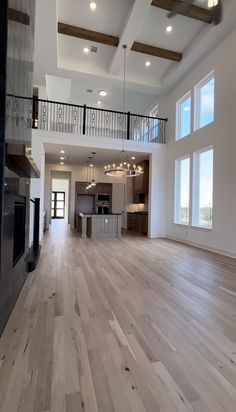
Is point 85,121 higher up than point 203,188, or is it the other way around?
point 85,121

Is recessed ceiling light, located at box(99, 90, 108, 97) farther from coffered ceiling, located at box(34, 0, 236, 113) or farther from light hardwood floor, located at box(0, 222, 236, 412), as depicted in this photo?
light hardwood floor, located at box(0, 222, 236, 412)

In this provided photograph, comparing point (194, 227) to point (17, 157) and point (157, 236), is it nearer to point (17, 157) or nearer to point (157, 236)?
point (157, 236)

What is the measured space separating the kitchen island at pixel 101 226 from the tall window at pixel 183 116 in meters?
3.48

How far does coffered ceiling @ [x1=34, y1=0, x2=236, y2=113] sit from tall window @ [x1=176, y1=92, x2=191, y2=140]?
761 mm

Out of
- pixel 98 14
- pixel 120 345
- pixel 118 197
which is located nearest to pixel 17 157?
pixel 120 345

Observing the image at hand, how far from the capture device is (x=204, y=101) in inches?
245

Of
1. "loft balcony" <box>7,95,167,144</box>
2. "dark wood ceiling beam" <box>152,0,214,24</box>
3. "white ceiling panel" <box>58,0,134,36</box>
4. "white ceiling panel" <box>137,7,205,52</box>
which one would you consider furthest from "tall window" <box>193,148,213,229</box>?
"white ceiling panel" <box>58,0,134,36</box>

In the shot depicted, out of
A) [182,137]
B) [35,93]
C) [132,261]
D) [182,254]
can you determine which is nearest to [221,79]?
[182,137]

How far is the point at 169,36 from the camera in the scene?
611cm

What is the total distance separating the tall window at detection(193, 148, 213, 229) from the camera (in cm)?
587

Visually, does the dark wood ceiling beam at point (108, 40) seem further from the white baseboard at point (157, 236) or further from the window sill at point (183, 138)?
the white baseboard at point (157, 236)

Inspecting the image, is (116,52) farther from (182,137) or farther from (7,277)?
(7,277)

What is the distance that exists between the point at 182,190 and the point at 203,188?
1094 millimetres

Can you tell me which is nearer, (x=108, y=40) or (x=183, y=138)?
(x=108, y=40)
